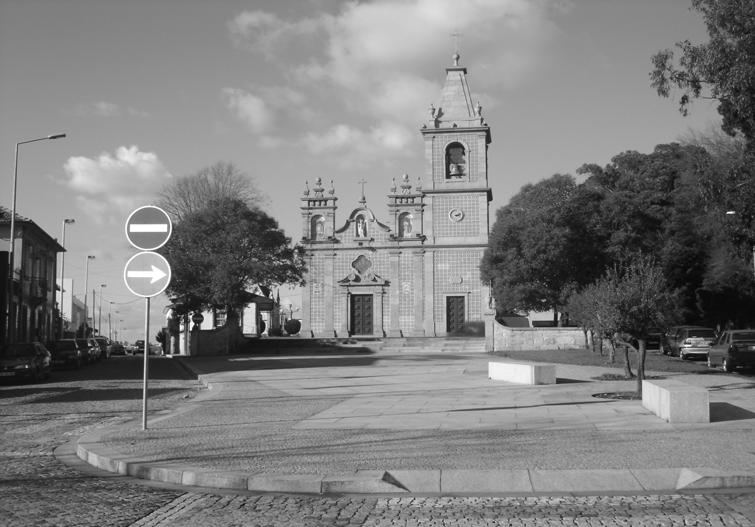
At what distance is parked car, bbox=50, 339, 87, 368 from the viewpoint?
34250mm

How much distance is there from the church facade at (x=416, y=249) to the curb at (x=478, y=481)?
151 feet

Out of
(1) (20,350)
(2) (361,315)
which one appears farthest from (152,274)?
(2) (361,315)

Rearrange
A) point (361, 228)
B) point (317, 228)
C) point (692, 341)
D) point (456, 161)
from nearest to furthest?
point (692, 341), point (456, 161), point (361, 228), point (317, 228)

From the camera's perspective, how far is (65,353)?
113ft

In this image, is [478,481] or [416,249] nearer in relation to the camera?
[478,481]

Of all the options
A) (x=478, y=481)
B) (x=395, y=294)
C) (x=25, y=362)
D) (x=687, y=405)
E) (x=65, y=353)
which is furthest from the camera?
(x=395, y=294)

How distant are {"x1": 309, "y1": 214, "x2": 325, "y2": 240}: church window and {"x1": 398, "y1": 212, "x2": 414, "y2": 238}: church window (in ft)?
18.9

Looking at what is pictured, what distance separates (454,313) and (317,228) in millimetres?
12052

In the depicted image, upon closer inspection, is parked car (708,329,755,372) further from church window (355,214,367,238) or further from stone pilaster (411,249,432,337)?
church window (355,214,367,238)

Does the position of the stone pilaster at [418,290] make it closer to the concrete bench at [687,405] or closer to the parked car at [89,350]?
the parked car at [89,350]

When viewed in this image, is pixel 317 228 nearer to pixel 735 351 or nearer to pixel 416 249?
pixel 416 249

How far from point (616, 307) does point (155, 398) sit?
1054 centimetres

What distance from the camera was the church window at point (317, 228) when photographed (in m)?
56.7

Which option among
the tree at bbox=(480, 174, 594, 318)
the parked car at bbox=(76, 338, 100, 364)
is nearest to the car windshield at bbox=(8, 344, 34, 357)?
the parked car at bbox=(76, 338, 100, 364)
